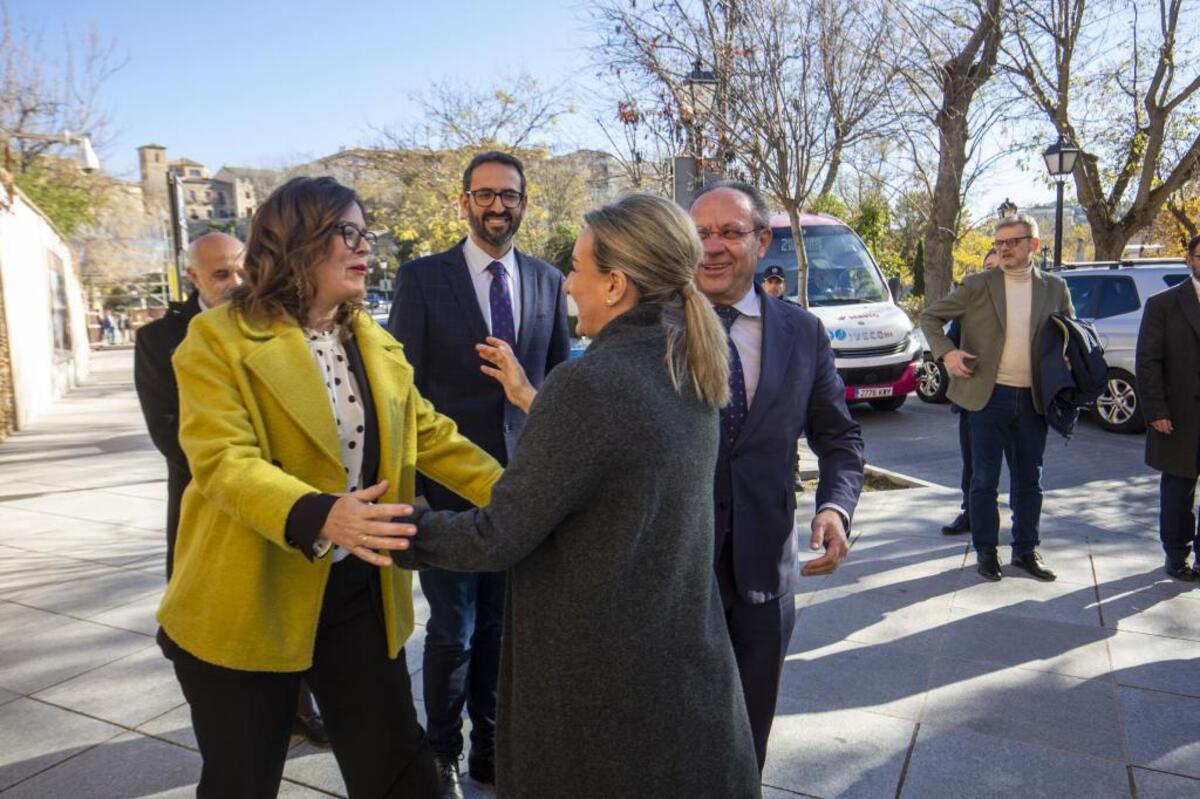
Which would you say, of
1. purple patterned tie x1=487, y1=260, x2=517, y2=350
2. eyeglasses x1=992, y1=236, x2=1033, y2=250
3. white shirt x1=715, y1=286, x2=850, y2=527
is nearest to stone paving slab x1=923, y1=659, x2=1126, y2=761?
white shirt x1=715, y1=286, x2=850, y2=527

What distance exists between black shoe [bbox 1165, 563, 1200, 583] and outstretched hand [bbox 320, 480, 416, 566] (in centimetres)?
528

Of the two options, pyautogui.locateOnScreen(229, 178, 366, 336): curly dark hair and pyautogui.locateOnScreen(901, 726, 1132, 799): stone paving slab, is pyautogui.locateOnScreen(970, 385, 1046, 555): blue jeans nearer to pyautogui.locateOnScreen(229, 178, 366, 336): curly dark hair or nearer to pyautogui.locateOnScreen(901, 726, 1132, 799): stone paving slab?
pyautogui.locateOnScreen(901, 726, 1132, 799): stone paving slab

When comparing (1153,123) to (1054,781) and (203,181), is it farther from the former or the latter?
(203,181)

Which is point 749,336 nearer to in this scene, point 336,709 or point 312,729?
point 336,709

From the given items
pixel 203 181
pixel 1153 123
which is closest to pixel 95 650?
pixel 1153 123

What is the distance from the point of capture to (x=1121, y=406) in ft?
33.5

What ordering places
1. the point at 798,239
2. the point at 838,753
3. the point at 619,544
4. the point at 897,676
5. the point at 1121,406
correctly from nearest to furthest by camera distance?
1. the point at 619,544
2. the point at 838,753
3. the point at 897,676
4. the point at 798,239
5. the point at 1121,406

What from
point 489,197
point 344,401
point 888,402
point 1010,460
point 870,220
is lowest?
point 888,402

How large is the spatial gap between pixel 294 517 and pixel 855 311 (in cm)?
1047

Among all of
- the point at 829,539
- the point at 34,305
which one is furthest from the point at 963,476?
the point at 34,305

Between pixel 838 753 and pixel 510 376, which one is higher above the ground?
pixel 510 376

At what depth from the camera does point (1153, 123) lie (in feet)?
56.9

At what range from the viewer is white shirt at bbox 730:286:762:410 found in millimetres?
2520

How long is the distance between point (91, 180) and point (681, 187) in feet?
67.1
